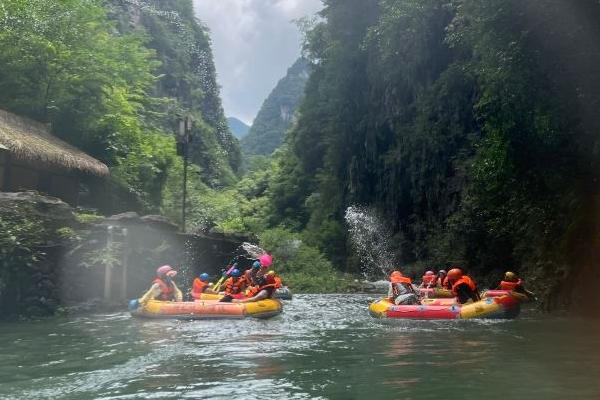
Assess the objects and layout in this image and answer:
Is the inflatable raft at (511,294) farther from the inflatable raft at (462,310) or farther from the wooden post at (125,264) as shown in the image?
the wooden post at (125,264)

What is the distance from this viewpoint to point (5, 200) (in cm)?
1295

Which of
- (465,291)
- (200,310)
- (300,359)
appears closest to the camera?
(300,359)

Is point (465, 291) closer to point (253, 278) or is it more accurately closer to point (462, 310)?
point (462, 310)

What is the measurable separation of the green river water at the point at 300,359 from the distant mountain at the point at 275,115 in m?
102

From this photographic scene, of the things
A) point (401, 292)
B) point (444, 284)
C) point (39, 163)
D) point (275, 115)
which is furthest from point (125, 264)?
point (275, 115)

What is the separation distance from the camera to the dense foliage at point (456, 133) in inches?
464

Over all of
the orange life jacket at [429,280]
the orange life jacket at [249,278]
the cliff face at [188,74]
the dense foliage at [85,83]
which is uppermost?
the cliff face at [188,74]

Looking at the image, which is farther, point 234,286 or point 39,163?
point 39,163

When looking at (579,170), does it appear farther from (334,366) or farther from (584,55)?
(334,366)

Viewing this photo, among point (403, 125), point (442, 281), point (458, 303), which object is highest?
point (403, 125)

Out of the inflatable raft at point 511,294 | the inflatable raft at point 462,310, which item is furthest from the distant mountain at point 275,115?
the inflatable raft at point 462,310

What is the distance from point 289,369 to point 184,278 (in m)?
10.9

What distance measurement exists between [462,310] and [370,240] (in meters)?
20.6

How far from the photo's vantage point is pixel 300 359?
26.6 ft
